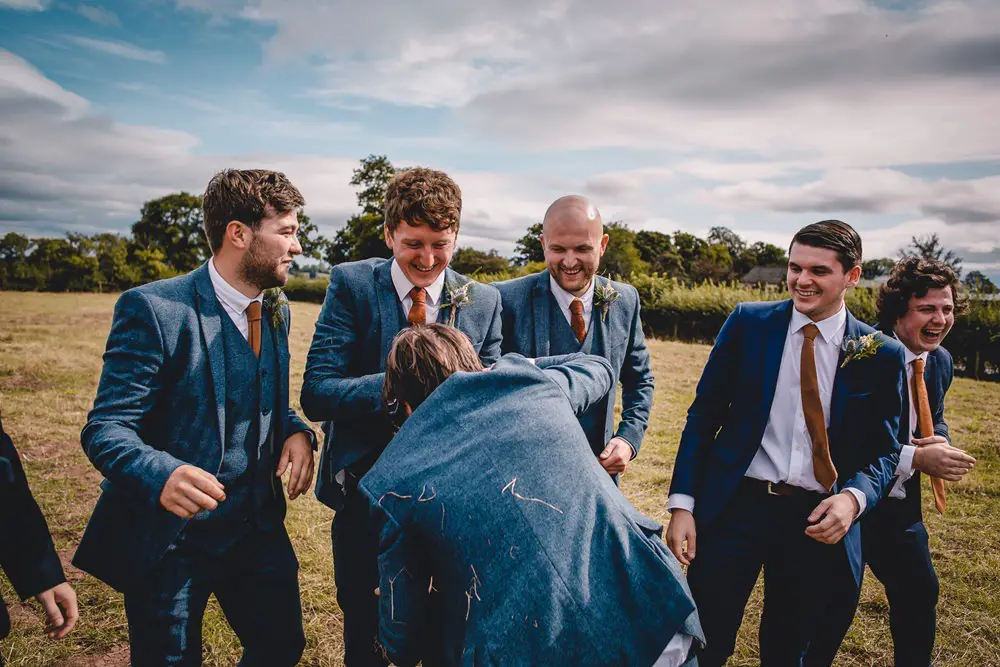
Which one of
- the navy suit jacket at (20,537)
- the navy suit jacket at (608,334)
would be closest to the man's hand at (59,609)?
the navy suit jacket at (20,537)

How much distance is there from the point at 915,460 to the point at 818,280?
127 centimetres

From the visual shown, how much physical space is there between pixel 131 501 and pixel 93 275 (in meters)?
58.1

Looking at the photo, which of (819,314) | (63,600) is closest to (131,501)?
(63,600)

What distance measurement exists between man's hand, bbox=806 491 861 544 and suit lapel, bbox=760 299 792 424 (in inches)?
18.8

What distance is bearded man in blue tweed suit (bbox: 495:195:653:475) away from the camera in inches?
128

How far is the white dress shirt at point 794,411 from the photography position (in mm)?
2922

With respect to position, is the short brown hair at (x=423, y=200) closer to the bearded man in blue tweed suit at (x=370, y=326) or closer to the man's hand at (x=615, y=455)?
the bearded man in blue tweed suit at (x=370, y=326)

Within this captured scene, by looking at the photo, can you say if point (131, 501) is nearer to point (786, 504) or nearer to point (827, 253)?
point (786, 504)

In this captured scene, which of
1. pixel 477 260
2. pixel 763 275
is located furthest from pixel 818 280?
pixel 763 275

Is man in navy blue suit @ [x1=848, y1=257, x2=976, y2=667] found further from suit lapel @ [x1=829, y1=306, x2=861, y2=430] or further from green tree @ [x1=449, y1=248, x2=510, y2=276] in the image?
green tree @ [x1=449, y1=248, x2=510, y2=276]

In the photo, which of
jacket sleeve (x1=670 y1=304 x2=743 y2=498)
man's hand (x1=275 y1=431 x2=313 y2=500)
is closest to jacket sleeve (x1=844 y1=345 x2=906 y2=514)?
jacket sleeve (x1=670 y1=304 x2=743 y2=498)

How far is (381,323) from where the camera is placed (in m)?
2.89

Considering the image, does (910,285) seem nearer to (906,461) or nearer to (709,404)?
(906,461)

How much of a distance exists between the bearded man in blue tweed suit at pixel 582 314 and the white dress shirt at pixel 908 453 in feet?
4.72
